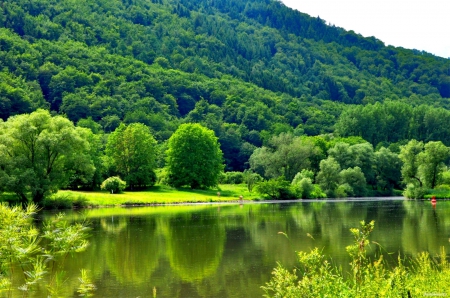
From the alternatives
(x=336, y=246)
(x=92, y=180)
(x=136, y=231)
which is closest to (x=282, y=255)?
(x=336, y=246)

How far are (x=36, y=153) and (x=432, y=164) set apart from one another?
60.9 m

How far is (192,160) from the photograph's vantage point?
103562mm

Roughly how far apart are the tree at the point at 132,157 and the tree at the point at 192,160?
13.1 feet

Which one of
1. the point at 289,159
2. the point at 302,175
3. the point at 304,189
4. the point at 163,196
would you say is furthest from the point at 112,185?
the point at 289,159

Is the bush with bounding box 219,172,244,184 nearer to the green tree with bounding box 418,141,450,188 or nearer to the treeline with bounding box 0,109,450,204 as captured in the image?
the treeline with bounding box 0,109,450,204

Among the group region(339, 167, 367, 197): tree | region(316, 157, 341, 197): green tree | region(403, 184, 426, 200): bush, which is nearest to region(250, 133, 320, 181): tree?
region(316, 157, 341, 197): green tree

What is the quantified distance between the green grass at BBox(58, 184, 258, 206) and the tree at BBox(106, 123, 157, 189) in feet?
9.42

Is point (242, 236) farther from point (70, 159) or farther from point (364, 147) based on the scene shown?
point (364, 147)

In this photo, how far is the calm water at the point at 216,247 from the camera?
2423 centimetres

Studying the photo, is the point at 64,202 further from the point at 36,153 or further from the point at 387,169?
the point at 387,169

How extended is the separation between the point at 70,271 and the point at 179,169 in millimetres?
75489

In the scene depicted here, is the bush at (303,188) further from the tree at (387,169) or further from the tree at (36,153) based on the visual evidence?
the tree at (36,153)

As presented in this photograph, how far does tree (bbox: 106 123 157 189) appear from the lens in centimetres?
9938

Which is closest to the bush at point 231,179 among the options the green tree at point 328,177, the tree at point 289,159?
the tree at point 289,159
